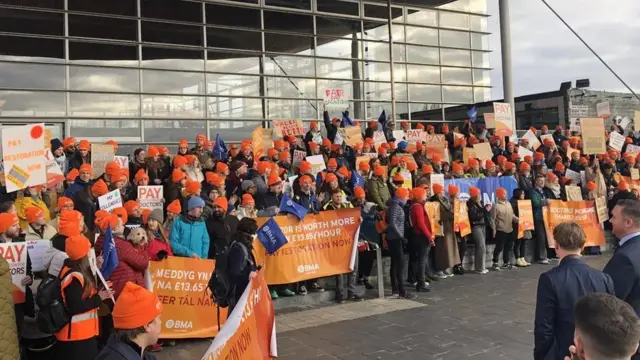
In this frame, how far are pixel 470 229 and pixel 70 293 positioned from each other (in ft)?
28.8

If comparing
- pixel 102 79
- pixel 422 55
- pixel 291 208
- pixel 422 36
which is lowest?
pixel 291 208

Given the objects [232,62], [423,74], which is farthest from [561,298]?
[423,74]

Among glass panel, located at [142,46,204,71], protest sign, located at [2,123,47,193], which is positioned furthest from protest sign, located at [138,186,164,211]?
glass panel, located at [142,46,204,71]

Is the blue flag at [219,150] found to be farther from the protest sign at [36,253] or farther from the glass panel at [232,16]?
the glass panel at [232,16]

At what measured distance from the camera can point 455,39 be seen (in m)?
24.9

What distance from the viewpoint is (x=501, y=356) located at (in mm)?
6887

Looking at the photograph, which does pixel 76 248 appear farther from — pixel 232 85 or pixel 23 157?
pixel 232 85

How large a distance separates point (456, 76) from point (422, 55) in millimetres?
1949

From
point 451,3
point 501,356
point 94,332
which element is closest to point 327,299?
point 501,356

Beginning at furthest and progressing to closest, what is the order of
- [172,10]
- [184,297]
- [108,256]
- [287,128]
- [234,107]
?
[234,107] → [172,10] → [287,128] → [184,297] → [108,256]

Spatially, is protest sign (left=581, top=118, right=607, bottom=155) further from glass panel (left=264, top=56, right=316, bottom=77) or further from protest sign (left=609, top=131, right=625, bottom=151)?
glass panel (left=264, top=56, right=316, bottom=77)

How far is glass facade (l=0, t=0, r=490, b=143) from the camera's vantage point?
15953 millimetres

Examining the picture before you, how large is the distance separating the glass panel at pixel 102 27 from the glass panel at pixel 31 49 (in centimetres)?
61

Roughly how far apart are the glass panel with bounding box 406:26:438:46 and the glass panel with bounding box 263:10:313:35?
4.67m
